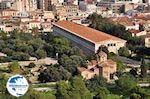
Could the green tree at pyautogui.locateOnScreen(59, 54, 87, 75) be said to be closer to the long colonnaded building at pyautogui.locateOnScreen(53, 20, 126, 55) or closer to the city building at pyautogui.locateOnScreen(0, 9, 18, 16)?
the long colonnaded building at pyautogui.locateOnScreen(53, 20, 126, 55)

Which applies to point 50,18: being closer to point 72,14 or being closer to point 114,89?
point 72,14

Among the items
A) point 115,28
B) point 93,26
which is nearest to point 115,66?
point 115,28

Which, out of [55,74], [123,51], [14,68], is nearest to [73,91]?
[55,74]

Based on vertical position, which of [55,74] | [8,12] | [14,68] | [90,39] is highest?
[8,12]

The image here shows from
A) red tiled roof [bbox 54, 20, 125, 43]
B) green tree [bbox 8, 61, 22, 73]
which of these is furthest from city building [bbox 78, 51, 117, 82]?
red tiled roof [bbox 54, 20, 125, 43]

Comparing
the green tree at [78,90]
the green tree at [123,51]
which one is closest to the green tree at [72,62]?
the green tree at [78,90]

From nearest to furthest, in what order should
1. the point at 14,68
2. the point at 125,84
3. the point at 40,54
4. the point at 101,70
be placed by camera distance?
1. the point at 125,84
2. the point at 101,70
3. the point at 14,68
4. the point at 40,54

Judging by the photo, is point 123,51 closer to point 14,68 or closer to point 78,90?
point 14,68

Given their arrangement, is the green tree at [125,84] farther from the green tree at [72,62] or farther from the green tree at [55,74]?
the green tree at [72,62]

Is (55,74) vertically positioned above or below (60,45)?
below
